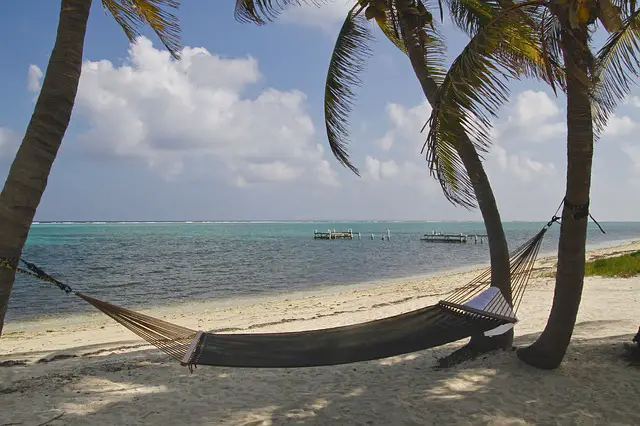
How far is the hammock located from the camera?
116 inches

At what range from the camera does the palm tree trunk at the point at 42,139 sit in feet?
6.83

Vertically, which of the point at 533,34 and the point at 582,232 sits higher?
the point at 533,34

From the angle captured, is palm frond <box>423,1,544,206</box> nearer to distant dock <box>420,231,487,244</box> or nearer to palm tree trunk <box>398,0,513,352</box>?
palm tree trunk <box>398,0,513,352</box>

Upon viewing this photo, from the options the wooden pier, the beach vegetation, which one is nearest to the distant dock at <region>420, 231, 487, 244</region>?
the wooden pier

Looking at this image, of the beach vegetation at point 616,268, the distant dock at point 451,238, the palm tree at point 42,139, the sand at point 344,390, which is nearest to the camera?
the palm tree at point 42,139

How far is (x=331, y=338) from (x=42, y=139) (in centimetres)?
201

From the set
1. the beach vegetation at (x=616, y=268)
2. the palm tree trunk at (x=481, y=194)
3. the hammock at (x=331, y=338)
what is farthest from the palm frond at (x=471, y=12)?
the beach vegetation at (x=616, y=268)

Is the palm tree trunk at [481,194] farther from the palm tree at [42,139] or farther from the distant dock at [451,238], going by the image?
the distant dock at [451,238]

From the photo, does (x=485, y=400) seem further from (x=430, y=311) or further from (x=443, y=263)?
(x=443, y=263)

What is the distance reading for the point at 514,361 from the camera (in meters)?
3.50

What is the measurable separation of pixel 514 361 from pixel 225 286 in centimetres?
1252

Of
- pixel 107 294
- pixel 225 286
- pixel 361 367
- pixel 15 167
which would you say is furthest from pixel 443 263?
pixel 15 167

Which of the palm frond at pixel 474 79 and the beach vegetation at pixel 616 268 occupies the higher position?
the palm frond at pixel 474 79

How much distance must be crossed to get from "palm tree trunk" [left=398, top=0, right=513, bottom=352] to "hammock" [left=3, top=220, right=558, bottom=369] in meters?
0.43
